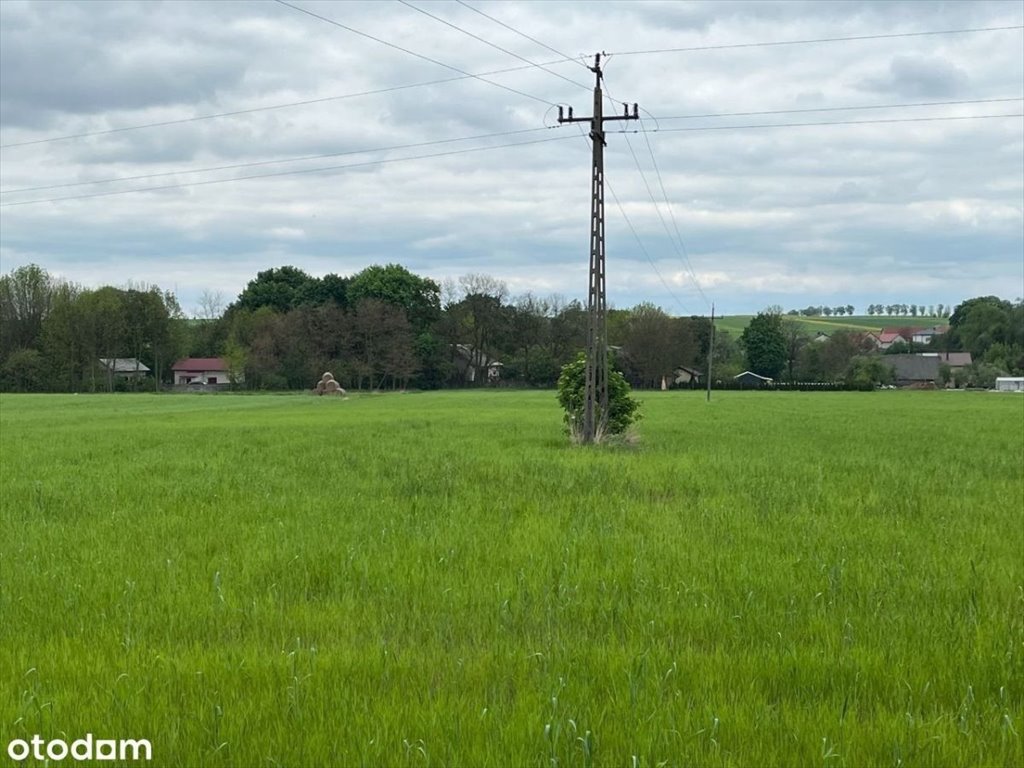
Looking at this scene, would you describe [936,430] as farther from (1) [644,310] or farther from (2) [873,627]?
(1) [644,310]

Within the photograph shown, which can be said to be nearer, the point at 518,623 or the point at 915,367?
the point at 518,623

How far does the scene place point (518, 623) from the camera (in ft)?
21.4

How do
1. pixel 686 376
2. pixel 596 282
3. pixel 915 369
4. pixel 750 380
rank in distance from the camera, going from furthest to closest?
pixel 915 369 < pixel 686 376 < pixel 750 380 < pixel 596 282

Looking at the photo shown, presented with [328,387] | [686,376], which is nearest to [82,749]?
[328,387]

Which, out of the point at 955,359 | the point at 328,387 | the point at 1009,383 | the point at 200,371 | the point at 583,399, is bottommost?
the point at 328,387

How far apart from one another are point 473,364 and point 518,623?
113991 millimetres

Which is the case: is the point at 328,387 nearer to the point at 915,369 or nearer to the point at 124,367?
the point at 124,367

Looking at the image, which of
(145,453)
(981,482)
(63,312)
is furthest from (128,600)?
(63,312)

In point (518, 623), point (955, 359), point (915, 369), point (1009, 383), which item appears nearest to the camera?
point (518, 623)

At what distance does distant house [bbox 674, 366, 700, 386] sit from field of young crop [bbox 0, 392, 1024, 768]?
11300cm

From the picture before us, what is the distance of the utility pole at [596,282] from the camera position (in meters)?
23.6

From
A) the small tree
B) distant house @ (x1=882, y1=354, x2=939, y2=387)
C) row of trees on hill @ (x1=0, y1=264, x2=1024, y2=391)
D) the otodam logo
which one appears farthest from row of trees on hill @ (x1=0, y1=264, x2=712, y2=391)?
the otodam logo

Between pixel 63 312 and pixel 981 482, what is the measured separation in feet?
351

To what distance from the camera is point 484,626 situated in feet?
21.1
